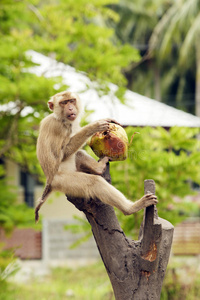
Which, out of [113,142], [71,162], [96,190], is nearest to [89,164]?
[71,162]

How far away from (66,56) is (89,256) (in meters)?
6.26

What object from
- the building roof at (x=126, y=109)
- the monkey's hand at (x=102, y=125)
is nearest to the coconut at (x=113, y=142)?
the monkey's hand at (x=102, y=125)

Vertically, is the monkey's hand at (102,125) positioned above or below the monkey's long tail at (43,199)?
above

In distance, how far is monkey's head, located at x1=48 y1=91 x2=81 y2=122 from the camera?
2.61 m

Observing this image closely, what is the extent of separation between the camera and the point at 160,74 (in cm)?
3209

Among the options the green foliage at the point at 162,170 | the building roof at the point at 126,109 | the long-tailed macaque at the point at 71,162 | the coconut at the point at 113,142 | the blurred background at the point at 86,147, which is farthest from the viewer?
the building roof at the point at 126,109

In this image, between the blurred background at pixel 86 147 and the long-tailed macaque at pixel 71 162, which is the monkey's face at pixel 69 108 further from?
the blurred background at pixel 86 147

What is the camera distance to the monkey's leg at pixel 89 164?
102 inches

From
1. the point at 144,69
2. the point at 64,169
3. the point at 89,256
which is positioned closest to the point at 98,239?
the point at 64,169

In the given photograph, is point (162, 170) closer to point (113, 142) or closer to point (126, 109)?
point (126, 109)

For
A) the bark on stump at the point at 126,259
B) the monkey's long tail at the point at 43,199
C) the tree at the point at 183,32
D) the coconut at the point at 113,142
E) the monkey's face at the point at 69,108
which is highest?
the tree at the point at 183,32

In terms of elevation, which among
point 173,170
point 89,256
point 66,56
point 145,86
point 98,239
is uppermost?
point 145,86

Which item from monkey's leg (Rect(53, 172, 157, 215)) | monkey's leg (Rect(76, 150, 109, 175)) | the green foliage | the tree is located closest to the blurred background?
the green foliage

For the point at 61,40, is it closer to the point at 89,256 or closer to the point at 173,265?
the point at 173,265
